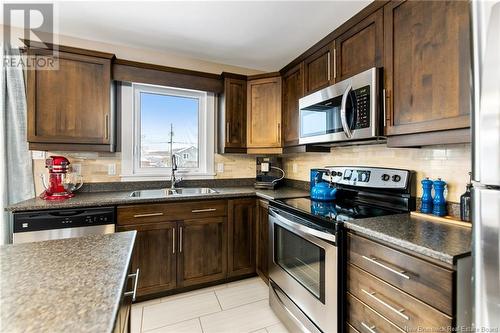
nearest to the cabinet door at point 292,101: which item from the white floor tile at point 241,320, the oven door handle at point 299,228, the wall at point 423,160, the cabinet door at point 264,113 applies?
the cabinet door at point 264,113

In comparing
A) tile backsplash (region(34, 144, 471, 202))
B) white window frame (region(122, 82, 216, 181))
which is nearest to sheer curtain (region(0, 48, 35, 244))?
tile backsplash (region(34, 144, 471, 202))

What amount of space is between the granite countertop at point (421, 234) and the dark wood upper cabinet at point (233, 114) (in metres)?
1.68

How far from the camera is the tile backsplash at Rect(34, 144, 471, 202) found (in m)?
1.38

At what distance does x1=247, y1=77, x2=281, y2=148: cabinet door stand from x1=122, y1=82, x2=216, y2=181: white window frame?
0.51m

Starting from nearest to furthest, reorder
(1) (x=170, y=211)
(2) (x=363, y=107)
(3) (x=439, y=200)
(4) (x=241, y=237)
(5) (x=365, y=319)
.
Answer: (5) (x=365, y=319) < (3) (x=439, y=200) < (2) (x=363, y=107) < (1) (x=170, y=211) < (4) (x=241, y=237)

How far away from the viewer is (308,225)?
1525 mm

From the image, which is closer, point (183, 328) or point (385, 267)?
point (385, 267)

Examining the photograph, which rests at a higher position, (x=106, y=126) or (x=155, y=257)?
(x=106, y=126)

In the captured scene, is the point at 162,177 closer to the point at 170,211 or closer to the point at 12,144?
the point at 170,211

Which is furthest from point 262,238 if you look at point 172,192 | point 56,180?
point 56,180

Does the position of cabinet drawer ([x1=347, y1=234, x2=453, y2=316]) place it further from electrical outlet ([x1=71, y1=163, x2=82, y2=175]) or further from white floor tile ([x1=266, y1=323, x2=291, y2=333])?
electrical outlet ([x1=71, y1=163, x2=82, y2=175])

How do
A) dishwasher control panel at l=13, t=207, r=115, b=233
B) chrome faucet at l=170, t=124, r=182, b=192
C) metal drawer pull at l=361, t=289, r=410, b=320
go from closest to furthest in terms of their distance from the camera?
metal drawer pull at l=361, t=289, r=410, b=320 < dishwasher control panel at l=13, t=207, r=115, b=233 < chrome faucet at l=170, t=124, r=182, b=192

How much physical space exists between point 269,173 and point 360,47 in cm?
178

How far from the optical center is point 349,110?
1633 millimetres
